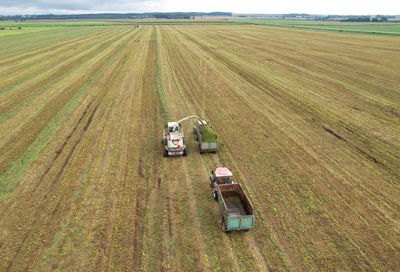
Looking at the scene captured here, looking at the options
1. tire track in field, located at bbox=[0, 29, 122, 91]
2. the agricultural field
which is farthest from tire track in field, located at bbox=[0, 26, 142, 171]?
tire track in field, located at bbox=[0, 29, 122, 91]

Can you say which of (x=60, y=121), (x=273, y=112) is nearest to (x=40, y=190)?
(x=60, y=121)

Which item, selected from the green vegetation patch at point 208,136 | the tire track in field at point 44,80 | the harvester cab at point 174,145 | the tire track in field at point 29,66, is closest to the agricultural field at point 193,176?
the tire track in field at point 44,80

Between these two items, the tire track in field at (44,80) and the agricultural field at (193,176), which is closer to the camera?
the agricultural field at (193,176)

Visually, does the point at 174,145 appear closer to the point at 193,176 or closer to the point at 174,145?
the point at 174,145

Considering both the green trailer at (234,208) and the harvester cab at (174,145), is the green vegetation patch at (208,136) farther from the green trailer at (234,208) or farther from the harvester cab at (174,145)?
the green trailer at (234,208)

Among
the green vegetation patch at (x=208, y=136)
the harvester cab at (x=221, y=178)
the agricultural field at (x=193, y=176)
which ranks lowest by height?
the agricultural field at (x=193, y=176)

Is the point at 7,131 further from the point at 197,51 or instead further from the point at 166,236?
the point at 197,51

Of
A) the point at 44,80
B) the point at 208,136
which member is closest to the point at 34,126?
the point at 208,136
